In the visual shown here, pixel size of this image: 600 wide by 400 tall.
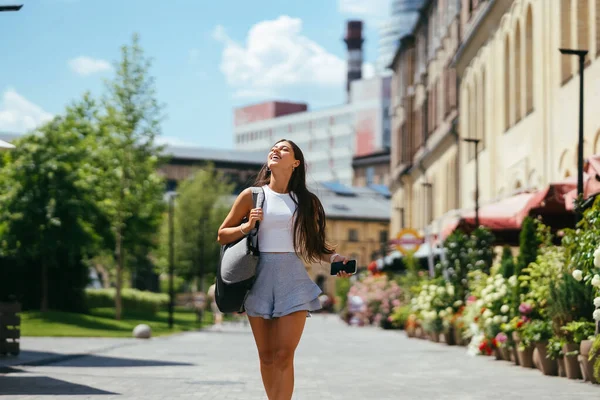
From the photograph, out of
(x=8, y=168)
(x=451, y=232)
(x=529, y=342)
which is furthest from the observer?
(x=8, y=168)

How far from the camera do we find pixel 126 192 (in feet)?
172

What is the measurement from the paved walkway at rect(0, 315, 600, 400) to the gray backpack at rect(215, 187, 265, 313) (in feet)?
14.9

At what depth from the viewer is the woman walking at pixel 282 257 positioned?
817 centimetres

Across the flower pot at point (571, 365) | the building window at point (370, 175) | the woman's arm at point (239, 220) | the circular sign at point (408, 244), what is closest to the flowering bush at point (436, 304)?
the circular sign at point (408, 244)

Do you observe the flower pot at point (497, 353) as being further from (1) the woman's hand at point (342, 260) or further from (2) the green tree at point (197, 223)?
(2) the green tree at point (197, 223)

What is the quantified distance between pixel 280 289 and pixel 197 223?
83860 millimetres

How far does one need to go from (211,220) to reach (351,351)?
2557 inches

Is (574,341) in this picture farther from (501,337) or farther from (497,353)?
(497,353)

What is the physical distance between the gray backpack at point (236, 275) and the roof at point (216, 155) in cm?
12656

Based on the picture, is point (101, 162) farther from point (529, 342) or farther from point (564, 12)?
point (529, 342)

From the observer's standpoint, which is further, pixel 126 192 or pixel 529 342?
pixel 126 192

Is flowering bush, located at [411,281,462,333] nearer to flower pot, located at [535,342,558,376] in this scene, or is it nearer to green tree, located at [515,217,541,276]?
green tree, located at [515,217,541,276]

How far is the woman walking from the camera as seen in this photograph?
817cm

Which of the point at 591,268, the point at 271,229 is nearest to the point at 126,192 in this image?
the point at 591,268
